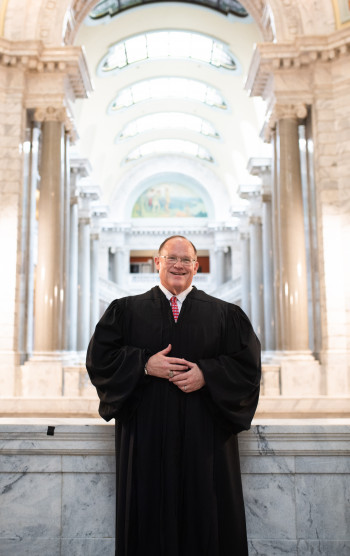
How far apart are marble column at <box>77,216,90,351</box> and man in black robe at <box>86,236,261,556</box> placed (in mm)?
17517

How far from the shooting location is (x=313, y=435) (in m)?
3.29

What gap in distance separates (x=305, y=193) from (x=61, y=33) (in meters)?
6.14

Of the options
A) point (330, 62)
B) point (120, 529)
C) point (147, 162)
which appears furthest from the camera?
point (147, 162)

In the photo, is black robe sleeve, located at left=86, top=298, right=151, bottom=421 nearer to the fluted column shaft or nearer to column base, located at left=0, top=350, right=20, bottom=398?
column base, located at left=0, top=350, right=20, bottom=398

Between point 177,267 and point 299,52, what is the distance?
9.11m

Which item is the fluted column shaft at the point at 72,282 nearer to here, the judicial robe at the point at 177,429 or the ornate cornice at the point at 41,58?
the ornate cornice at the point at 41,58

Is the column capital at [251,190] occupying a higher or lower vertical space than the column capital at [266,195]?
higher

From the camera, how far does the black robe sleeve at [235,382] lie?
2.95 m

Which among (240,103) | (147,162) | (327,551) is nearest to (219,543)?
(327,551)

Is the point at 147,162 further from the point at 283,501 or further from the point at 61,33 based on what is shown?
the point at 283,501

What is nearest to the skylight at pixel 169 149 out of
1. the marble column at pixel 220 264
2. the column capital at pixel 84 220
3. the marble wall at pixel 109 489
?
the marble column at pixel 220 264

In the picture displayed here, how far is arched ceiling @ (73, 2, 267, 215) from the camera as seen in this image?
1858 cm

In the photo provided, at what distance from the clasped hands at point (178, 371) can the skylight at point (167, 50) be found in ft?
62.0

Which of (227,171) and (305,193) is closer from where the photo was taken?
(305,193)
